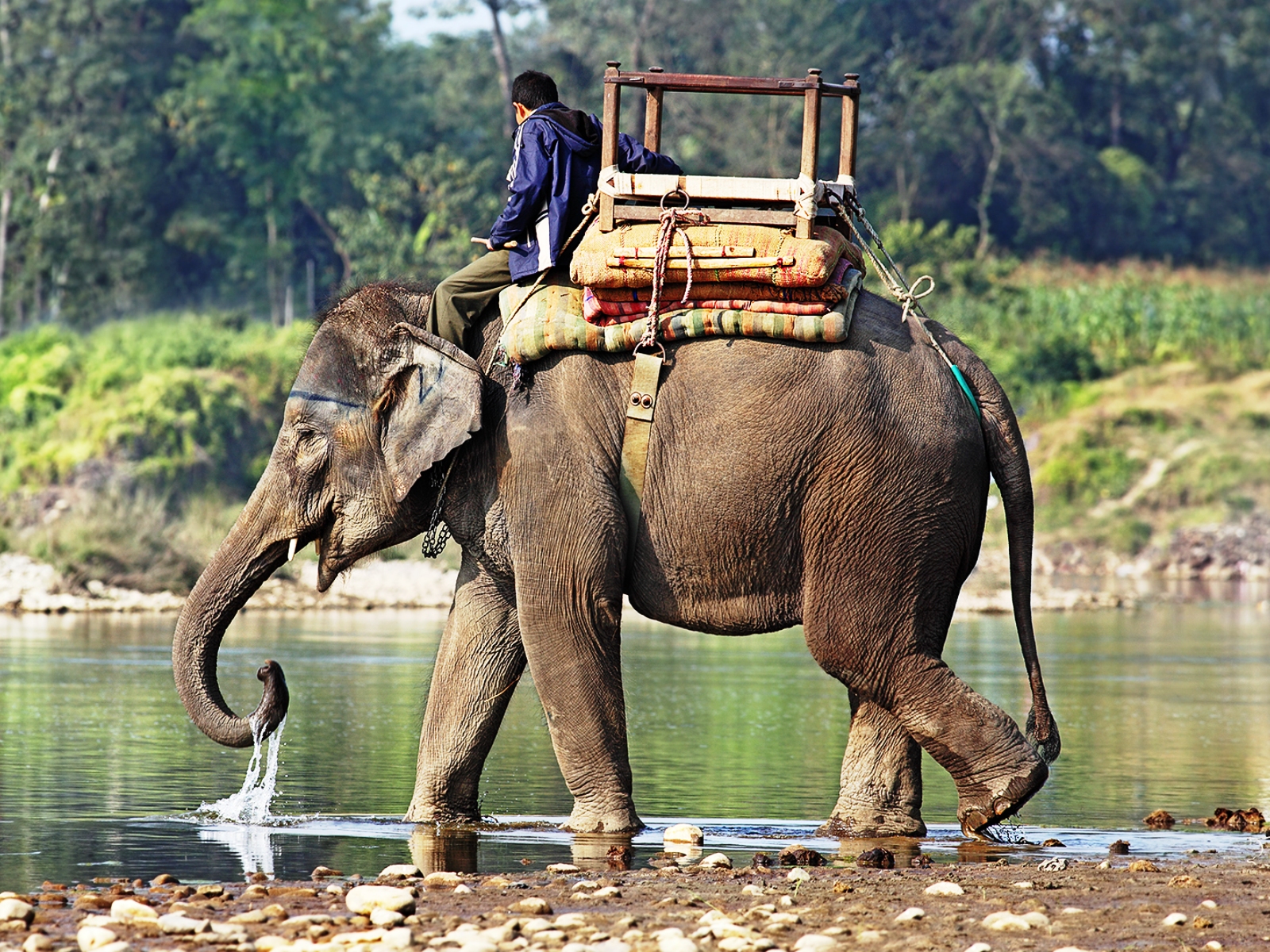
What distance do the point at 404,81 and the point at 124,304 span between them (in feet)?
41.4

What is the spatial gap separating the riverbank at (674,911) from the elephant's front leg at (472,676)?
4.97ft

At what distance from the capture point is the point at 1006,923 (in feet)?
18.1

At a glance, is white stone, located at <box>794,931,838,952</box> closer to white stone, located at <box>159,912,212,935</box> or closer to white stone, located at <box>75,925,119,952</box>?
white stone, located at <box>159,912,212,935</box>

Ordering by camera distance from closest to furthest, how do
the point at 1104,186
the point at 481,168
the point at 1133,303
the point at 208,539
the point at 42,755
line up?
1. the point at 42,755
2. the point at 208,539
3. the point at 1133,303
4. the point at 481,168
5. the point at 1104,186

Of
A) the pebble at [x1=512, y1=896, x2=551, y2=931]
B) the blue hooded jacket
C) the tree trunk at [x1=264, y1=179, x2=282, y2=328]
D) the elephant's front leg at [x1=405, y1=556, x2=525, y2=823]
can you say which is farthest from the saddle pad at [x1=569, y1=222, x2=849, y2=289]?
the tree trunk at [x1=264, y1=179, x2=282, y2=328]

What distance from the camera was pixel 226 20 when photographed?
174 feet

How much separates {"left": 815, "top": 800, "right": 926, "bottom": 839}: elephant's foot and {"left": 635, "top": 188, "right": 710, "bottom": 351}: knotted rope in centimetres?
201

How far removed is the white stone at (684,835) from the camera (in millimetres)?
7367

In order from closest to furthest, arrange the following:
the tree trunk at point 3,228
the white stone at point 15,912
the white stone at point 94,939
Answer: the white stone at point 94,939 < the white stone at point 15,912 < the tree trunk at point 3,228

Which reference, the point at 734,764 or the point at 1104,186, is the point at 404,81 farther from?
the point at 734,764

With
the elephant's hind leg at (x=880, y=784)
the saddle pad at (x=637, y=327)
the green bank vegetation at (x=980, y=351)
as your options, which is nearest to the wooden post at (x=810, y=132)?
the saddle pad at (x=637, y=327)

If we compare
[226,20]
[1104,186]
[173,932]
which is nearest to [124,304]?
[226,20]

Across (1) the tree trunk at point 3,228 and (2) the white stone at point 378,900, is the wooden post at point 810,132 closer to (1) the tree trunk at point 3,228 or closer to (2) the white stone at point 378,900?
(2) the white stone at point 378,900

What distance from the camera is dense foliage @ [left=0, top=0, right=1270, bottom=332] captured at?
160 feet
